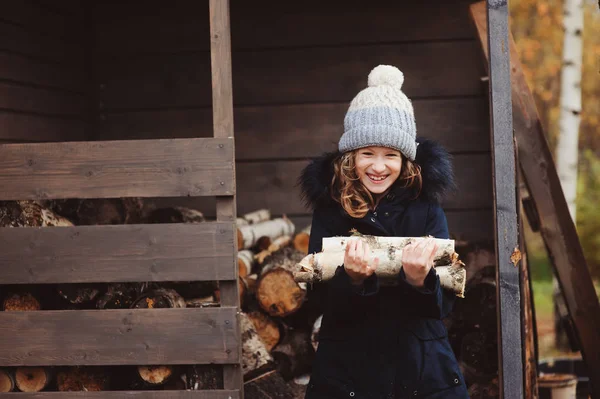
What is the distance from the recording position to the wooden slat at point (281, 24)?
19.1 feet

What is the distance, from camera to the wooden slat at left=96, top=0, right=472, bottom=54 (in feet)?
19.1

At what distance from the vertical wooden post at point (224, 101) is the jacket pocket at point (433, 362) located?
3.69 ft

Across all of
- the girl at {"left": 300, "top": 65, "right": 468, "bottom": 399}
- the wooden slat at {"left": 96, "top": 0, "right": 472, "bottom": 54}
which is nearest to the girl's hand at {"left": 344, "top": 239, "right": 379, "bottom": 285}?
the girl at {"left": 300, "top": 65, "right": 468, "bottom": 399}

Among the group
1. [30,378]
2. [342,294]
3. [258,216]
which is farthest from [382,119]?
[258,216]

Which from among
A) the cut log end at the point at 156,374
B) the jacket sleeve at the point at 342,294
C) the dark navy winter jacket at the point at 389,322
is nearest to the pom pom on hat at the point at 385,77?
the dark navy winter jacket at the point at 389,322

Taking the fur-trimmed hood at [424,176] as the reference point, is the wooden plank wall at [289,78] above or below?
above

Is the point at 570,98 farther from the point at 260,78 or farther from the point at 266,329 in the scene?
the point at 266,329

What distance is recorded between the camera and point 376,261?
9.22 ft

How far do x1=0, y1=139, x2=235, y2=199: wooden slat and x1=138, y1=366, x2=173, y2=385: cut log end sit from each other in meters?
0.92

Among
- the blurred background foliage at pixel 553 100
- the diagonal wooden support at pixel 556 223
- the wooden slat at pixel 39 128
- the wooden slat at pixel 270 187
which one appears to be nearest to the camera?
the diagonal wooden support at pixel 556 223

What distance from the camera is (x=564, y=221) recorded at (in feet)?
15.4

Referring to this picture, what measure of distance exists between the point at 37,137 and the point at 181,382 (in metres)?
2.05

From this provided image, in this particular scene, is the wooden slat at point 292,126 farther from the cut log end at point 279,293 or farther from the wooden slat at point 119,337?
the wooden slat at point 119,337

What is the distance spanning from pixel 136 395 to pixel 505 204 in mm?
1991
